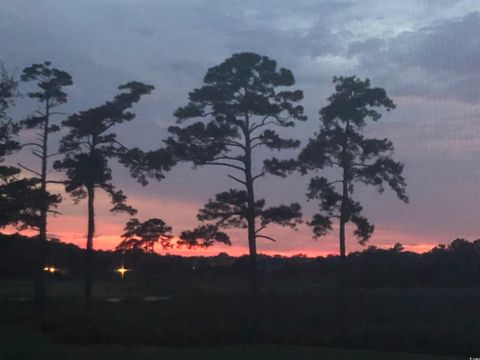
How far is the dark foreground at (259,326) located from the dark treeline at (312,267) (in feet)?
24.2

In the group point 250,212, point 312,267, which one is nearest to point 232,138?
point 250,212

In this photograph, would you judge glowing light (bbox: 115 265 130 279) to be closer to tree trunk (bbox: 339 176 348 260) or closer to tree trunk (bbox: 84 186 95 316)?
tree trunk (bbox: 84 186 95 316)

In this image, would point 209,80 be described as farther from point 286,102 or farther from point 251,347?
point 251,347

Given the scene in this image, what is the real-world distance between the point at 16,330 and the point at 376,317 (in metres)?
18.2

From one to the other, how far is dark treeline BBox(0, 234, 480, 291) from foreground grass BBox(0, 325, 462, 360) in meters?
23.8

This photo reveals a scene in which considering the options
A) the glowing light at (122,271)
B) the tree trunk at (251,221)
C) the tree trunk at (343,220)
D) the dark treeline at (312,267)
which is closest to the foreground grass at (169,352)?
the tree trunk at (251,221)

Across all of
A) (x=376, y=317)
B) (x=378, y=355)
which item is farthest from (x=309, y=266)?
(x=378, y=355)

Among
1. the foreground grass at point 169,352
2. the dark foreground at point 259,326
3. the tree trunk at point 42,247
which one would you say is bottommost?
the foreground grass at point 169,352

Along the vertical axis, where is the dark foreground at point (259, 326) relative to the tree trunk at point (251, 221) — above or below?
below

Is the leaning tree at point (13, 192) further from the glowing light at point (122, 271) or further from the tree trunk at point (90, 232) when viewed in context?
the glowing light at point (122, 271)

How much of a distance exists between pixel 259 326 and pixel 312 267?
33.3 m

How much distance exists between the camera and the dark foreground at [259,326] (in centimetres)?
3008

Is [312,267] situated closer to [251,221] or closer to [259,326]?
[251,221]

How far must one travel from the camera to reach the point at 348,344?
1362 inches
